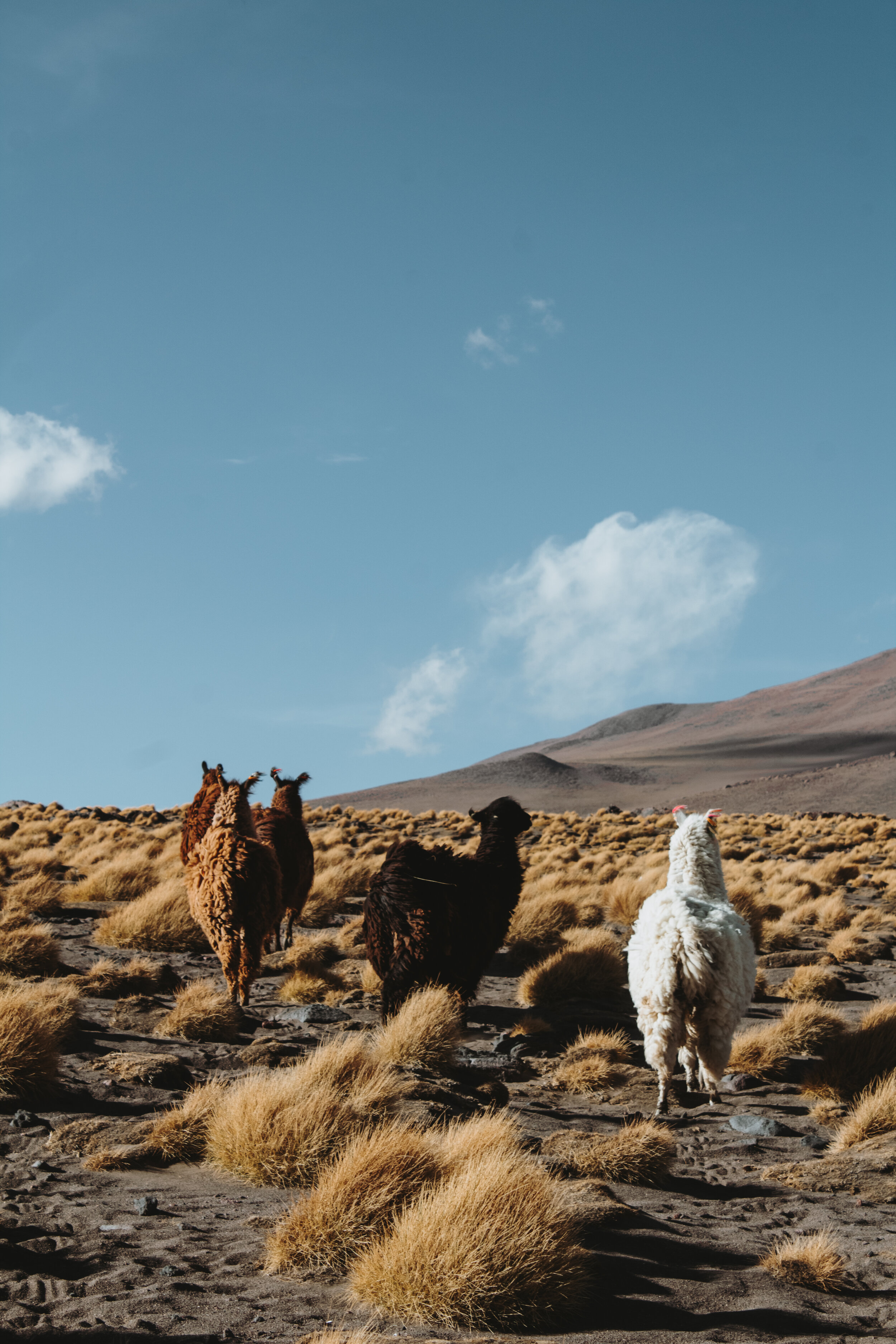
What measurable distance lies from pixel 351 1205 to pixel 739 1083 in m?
4.42

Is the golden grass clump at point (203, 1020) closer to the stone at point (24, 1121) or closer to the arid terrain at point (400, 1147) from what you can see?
the arid terrain at point (400, 1147)

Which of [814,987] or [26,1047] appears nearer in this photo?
[26,1047]

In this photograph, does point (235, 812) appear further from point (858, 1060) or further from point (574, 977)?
point (858, 1060)

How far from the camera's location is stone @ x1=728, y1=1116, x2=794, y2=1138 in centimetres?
600

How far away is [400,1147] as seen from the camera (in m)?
4.07

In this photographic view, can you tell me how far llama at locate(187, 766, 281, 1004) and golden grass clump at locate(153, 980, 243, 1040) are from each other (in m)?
0.15

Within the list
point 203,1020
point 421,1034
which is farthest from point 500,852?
point 203,1020

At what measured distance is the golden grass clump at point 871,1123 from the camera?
18.4 feet

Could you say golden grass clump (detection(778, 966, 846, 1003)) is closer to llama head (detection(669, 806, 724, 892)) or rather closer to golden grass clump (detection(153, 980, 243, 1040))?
llama head (detection(669, 806, 724, 892))

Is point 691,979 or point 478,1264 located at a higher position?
point 691,979

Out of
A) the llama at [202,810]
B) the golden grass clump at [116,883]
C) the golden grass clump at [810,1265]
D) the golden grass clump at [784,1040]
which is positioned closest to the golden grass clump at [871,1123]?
the golden grass clump at [784,1040]

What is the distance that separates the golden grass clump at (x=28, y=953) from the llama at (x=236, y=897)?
7.64 ft

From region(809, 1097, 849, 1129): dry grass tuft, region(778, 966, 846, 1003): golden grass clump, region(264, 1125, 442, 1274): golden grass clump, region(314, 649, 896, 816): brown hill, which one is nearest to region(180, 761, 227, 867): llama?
region(264, 1125, 442, 1274): golden grass clump

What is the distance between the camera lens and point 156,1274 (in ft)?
11.3
